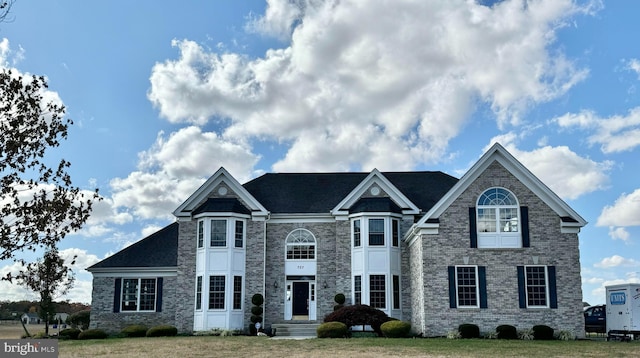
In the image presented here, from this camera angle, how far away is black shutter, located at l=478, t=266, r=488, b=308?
28375 mm

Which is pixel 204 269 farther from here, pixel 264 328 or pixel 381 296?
pixel 381 296

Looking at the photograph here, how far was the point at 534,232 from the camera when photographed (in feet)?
95.4

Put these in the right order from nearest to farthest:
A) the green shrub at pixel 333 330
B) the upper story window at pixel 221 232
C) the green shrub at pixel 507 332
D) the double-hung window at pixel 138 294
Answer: the green shrub at pixel 507 332 → the green shrub at pixel 333 330 → the upper story window at pixel 221 232 → the double-hung window at pixel 138 294

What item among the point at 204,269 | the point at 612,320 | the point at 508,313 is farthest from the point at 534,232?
the point at 204,269

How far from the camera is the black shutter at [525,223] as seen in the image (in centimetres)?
2897

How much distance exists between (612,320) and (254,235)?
749 inches

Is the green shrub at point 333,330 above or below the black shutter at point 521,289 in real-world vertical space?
below

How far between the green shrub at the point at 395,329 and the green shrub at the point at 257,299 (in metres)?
7.74

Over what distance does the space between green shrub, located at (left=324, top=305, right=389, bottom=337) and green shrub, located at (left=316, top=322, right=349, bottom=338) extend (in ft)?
3.66

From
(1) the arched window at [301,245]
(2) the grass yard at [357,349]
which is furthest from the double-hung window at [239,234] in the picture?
(2) the grass yard at [357,349]

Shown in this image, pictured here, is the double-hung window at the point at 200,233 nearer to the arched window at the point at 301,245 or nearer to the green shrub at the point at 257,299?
the green shrub at the point at 257,299

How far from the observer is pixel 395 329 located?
91.1ft

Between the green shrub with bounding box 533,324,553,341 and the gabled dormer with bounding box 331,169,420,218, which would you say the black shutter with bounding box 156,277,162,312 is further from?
the green shrub with bounding box 533,324,553,341
